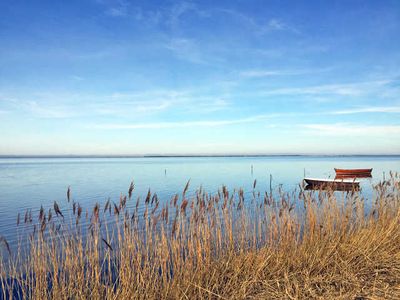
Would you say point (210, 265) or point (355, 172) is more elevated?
point (210, 265)

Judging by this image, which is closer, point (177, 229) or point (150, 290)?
point (150, 290)

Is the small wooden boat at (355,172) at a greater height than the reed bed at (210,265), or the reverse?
the reed bed at (210,265)

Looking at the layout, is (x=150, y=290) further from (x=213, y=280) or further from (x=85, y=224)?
(x=85, y=224)

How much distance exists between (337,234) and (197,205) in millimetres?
2564

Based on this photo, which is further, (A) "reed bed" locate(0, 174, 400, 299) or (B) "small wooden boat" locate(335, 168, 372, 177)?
(B) "small wooden boat" locate(335, 168, 372, 177)

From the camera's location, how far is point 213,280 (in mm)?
4289

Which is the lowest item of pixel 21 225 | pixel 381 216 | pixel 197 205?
pixel 21 225

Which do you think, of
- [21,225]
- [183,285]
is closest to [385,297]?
[183,285]

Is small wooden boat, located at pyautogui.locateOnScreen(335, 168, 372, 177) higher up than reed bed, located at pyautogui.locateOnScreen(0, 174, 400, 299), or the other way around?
reed bed, located at pyautogui.locateOnScreen(0, 174, 400, 299)

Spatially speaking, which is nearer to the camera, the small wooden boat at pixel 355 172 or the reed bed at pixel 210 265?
the reed bed at pixel 210 265

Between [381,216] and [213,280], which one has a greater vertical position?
[381,216]

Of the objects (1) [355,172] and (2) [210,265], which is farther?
(1) [355,172]

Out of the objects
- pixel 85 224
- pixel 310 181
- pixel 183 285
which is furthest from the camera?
pixel 310 181

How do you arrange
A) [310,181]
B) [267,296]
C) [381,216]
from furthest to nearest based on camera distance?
[310,181] → [381,216] → [267,296]
